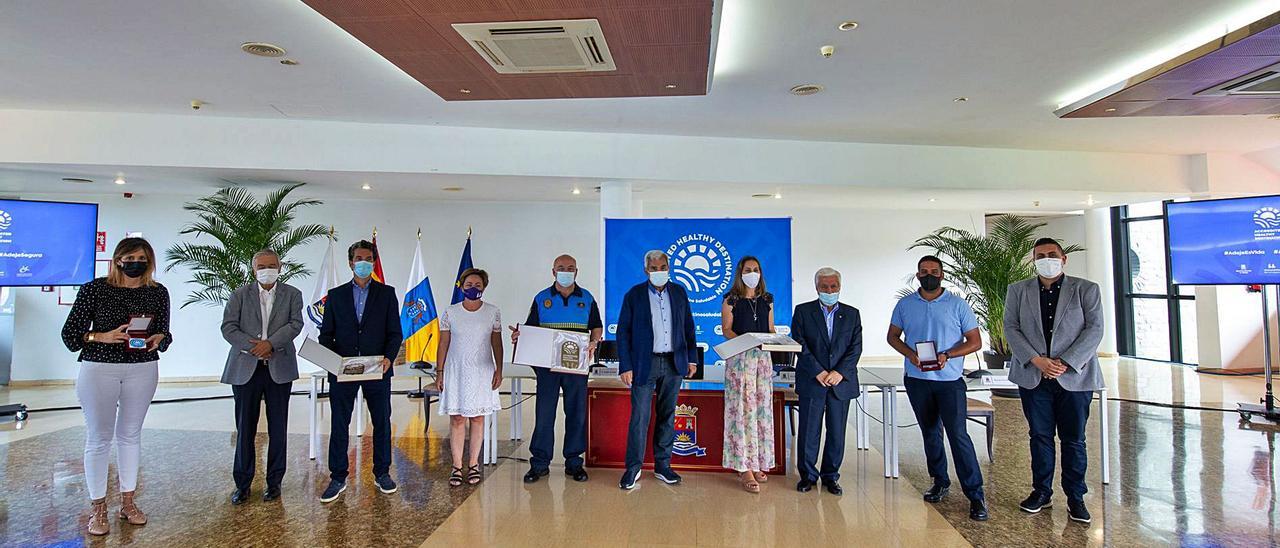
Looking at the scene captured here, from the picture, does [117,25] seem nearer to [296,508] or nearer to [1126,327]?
[296,508]

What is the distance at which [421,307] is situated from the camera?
6984 millimetres

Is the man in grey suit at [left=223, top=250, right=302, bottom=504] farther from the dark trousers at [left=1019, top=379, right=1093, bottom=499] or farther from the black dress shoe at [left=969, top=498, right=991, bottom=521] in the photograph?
the dark trousers at [left=1019, top=379, right=1093, bottom=499]

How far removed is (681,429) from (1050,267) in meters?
2.52

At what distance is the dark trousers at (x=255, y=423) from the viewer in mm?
3955

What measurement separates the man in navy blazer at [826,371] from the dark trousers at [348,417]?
264 cm

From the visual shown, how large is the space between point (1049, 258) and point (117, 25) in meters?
5.82

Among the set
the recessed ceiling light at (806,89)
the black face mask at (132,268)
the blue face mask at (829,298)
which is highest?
the recessed ceiling light at (806,89)

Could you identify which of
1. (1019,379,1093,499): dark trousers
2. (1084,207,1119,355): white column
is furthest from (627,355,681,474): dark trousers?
(1084,207,1119,355): white column

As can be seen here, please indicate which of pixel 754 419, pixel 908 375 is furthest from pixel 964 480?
pixel 754 419

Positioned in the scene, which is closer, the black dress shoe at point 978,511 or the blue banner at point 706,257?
the black dress shoe at point 978,511

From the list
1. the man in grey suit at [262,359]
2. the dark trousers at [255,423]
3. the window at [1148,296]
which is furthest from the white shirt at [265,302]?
the window at [1148,296]

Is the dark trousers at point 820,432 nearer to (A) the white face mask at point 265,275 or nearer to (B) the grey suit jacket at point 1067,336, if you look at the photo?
(B) the grey suit jacket at point 1067,336

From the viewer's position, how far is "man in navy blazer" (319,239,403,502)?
Answer: 4055 mm

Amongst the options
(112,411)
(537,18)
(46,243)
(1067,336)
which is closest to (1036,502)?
(1067,336)
